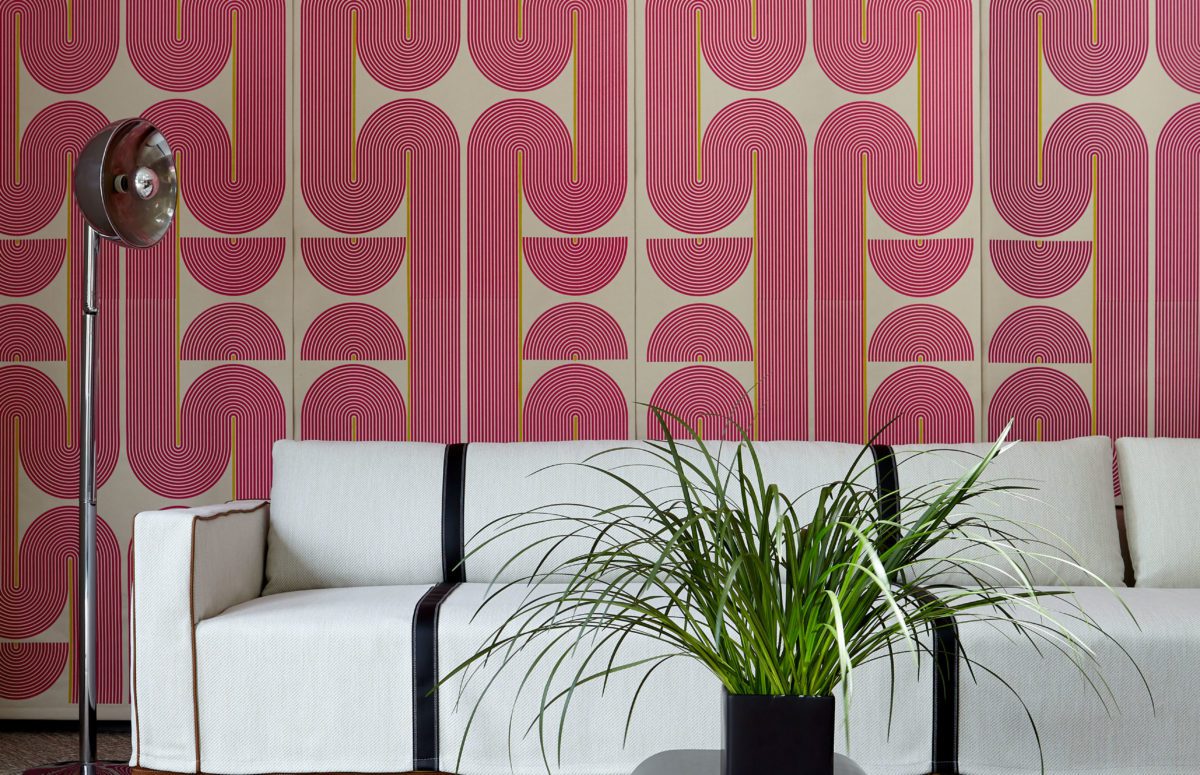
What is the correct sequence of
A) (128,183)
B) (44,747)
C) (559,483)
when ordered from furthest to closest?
(44,747) < (559,483) < (128,183)

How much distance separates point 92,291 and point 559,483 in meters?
1.32

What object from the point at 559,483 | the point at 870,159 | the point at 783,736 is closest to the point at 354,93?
the point at 559,483

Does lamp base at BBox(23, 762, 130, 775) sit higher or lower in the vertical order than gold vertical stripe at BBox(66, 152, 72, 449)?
lower

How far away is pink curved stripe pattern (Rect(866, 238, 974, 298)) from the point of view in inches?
118

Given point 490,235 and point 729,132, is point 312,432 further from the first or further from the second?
point 729,132

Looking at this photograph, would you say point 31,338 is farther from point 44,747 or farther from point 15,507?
point 44,747

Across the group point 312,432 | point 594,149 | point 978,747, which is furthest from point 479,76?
point 978,747

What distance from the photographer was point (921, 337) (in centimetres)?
300

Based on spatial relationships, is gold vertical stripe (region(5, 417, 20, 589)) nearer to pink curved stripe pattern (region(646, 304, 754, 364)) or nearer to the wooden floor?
the wooden floor

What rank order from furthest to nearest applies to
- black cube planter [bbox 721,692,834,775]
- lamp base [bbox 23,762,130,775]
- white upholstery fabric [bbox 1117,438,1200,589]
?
white upholstery fabric [bbox 1117,438,1200,589] → lamp base [bbox 23,762,130,775] → black cube planter [bbox 721,692,834,775]

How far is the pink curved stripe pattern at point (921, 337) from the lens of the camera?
300 cm

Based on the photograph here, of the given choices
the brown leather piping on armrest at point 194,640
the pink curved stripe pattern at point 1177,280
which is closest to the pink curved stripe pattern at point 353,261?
the brown leather piping on armrest at point 194,640

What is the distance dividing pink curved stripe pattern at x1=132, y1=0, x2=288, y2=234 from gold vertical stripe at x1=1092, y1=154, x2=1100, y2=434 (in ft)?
8.58

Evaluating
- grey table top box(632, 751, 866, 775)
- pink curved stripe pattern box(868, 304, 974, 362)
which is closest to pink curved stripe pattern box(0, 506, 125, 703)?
grey table top box(632, 751, 866, 775)
